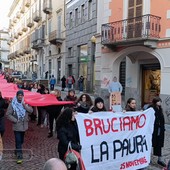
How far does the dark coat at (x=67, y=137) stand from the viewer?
222 inches

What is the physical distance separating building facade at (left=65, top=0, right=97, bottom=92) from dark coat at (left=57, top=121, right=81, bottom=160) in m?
18.3

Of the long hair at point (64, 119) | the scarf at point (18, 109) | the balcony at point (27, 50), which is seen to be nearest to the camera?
the long hair at point (64, 119)

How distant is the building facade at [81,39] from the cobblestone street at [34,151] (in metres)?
13.8

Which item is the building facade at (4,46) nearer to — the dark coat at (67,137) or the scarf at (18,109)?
the scarf at (18,109)

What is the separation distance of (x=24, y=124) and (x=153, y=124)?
294 cm

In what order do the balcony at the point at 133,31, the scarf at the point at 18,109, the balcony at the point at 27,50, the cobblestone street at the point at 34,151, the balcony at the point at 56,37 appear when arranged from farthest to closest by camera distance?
the balcony at the point at 27,50 < the balcony at the point at 56,37 < the balcony at the point at 133,31 < the scarf at the point at 18,109 < the cobblestone street at the point at 34,151

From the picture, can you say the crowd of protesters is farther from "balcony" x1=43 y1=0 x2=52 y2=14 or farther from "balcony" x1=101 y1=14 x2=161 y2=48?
"balcony" x1=43 y1=0 x2=52 y2=14

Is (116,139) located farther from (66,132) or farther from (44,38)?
(44,38)

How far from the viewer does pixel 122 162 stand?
656cm

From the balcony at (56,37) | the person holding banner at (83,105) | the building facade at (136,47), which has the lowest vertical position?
the person holding banner at (83,105)

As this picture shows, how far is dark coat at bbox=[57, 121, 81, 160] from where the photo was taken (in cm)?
563

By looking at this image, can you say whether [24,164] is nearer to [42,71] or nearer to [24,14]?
[42,71]

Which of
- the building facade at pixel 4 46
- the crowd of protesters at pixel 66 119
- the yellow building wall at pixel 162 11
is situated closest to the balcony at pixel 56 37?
the yellow building wall at pixel 162 11

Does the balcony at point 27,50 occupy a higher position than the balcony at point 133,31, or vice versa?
the balcony at point 27,50
